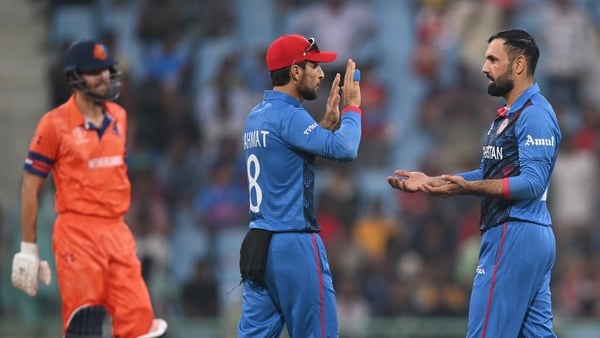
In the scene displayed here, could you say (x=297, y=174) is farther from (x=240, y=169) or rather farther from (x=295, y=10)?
A: (x=295, y=10)

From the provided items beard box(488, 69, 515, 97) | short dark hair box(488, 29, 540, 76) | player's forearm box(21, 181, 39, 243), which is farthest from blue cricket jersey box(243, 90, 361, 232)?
player's forearm box(21, 181, 39, 243)

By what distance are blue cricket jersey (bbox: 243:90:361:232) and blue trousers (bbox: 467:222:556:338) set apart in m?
1.00

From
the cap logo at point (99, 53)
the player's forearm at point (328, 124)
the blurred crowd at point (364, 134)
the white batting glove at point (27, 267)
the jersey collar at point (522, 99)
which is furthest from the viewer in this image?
the blurred crowd at point (364, 134)

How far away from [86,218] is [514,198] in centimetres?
299

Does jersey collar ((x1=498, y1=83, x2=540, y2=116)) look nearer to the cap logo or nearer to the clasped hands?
the clasped hands

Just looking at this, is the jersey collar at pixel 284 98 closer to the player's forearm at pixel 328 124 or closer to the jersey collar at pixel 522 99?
the player's forearm at pixel 328 124

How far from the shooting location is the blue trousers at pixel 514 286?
7.16 m

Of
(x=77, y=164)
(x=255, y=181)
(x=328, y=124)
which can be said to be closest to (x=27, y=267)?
(x=77, y=164)

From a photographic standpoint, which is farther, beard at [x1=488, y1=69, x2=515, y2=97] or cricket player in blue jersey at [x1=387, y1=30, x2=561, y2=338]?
beard at [x1=488, y1=69, x2=515, y2=97]

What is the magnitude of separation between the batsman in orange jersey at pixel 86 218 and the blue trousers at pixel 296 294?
131 centimetres

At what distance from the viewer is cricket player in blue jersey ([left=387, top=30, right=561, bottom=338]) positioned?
7.12m

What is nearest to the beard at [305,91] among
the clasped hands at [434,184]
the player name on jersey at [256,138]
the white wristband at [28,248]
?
the player name on jersey at [256,138]

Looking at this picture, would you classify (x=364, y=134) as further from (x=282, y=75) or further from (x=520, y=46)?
(x=520, y=46)

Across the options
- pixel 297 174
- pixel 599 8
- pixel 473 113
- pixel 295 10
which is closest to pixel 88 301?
pixel 297 174
